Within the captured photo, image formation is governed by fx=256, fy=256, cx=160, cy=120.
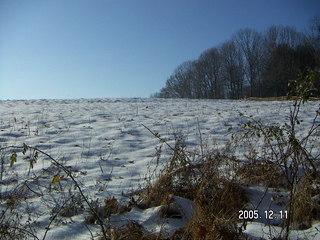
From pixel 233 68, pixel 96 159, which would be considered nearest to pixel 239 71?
pixel 233 68

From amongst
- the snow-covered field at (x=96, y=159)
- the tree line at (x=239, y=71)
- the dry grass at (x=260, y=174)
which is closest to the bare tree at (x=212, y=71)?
the tree line at (x=239, y=71)

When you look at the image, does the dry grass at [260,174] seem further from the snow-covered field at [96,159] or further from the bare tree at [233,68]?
the bare tree at [233,68]

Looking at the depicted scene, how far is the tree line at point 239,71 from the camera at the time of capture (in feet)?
124

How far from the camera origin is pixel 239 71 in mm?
46562

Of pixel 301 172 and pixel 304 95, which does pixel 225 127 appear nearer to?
pixel 301 172

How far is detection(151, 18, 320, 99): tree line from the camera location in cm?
3769
